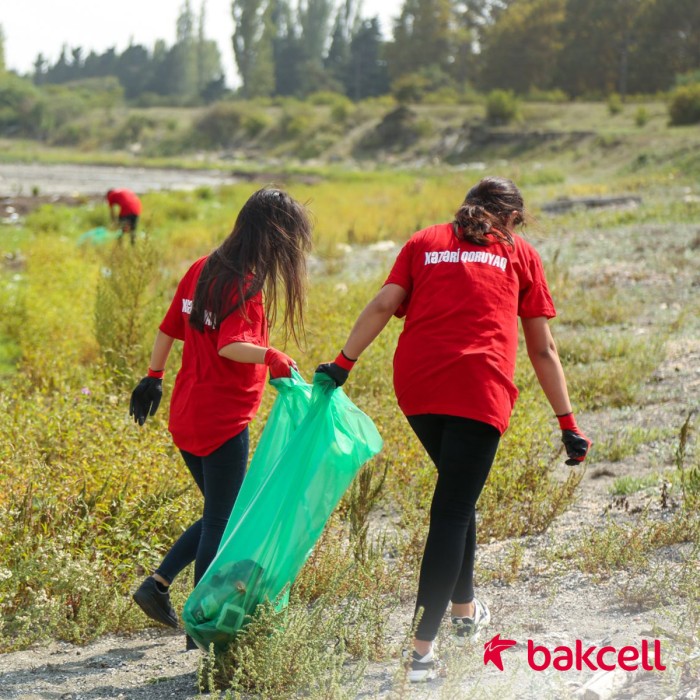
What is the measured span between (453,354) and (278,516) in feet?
2.33

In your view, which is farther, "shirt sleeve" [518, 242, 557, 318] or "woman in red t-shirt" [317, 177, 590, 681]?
"shirt sleeve" [518, 242, 557, 318]

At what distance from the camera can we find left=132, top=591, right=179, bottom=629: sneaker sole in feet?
11.1

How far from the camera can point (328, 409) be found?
309cm

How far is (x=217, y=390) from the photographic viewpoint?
10.6 feet

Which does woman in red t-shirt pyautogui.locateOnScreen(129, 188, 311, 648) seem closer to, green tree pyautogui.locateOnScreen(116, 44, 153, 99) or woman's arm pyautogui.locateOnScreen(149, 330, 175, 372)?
woman's arm pyautogui.locateOnScreen(149, 330, 175, 372)

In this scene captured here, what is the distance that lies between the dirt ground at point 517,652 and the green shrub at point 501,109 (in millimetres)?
43871

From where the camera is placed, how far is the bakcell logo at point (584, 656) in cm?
294

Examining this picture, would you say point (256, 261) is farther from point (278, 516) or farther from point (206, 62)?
point (206, 62)

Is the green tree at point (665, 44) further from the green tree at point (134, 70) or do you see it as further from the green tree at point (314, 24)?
the green tree at point (134, 70)

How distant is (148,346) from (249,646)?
4.20 metres

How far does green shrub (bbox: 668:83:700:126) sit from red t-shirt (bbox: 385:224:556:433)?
3473 centimetres

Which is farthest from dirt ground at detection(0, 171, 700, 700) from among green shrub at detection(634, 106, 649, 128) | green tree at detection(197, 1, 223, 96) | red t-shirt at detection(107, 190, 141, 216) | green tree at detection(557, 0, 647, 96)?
green tree at detection(197, 1, 223, 96)

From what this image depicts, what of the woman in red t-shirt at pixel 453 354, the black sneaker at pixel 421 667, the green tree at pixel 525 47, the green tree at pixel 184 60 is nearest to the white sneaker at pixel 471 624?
the woman in red t-shirt at pixel 453 354

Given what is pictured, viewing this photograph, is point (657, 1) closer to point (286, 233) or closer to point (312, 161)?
point (312, 161)
